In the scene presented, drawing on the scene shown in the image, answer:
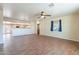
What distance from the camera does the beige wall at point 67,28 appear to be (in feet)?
27.5

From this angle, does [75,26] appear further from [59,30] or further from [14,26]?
[14,26]

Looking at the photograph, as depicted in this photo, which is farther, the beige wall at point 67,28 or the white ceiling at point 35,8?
the beige wall at point 67,28

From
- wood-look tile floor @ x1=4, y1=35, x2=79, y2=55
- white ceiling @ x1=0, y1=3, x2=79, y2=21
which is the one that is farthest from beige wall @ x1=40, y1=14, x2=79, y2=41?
white ceiling @ x1=0, y1=3, x2=79, y2=21

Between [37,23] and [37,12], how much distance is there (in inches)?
61.3

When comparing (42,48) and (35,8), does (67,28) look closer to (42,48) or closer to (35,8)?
(42,48)

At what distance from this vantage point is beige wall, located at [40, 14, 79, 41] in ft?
27.5

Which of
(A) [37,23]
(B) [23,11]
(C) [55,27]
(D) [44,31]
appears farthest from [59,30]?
(B) [23,11]

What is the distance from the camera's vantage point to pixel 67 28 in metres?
9.34

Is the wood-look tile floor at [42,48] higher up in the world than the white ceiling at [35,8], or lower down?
lower down

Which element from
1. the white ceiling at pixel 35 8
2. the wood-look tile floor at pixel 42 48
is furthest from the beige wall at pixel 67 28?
the white ceiling at pixel 35 8

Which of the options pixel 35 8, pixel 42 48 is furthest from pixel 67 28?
pixel 35 8

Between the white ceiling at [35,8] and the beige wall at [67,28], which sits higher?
the white ceiling at [35,8]

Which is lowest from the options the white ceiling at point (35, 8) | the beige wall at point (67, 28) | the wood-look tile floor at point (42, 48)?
the wood-look tile floor at point (42, 48)

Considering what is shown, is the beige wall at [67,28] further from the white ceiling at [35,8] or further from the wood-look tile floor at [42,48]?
the white ceiling at [35,8]
